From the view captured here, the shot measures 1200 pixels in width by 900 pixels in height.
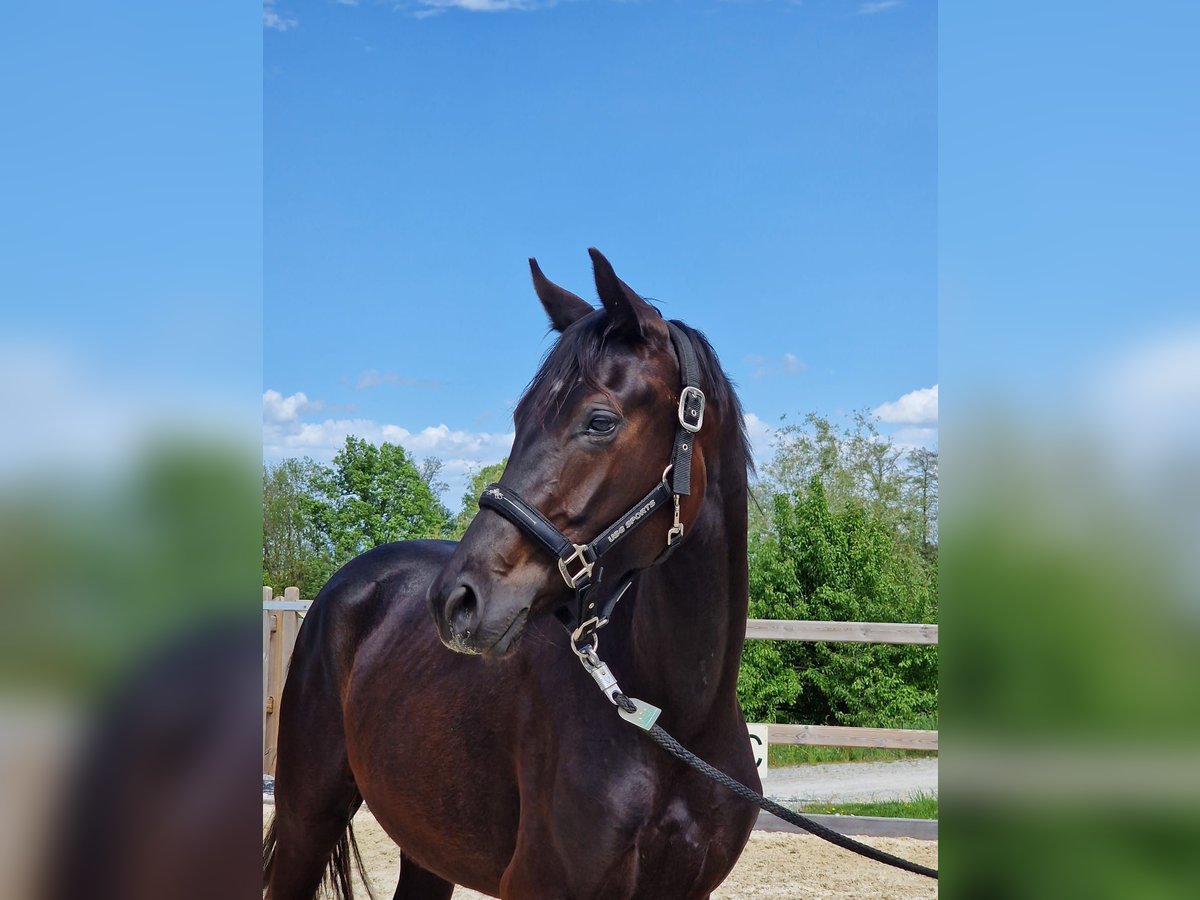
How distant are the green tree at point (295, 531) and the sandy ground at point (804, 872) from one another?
7.75 m

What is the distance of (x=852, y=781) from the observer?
12500 millimetres

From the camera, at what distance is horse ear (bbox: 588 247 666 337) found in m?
2.11

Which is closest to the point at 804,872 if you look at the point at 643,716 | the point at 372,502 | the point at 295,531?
the point at 643,716

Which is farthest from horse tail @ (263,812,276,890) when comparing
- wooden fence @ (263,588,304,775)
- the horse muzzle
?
wooden fence @ (263,588,304,775)

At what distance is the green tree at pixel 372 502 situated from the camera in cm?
1733

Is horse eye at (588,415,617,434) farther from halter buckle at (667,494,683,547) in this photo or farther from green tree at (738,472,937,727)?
green tree at (738,472,937,727)

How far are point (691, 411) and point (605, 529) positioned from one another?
352mm

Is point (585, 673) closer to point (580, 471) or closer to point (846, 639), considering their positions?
point (580, 471)

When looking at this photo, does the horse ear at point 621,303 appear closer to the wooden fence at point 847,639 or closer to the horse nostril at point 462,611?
the horse nostril at point 462,611
